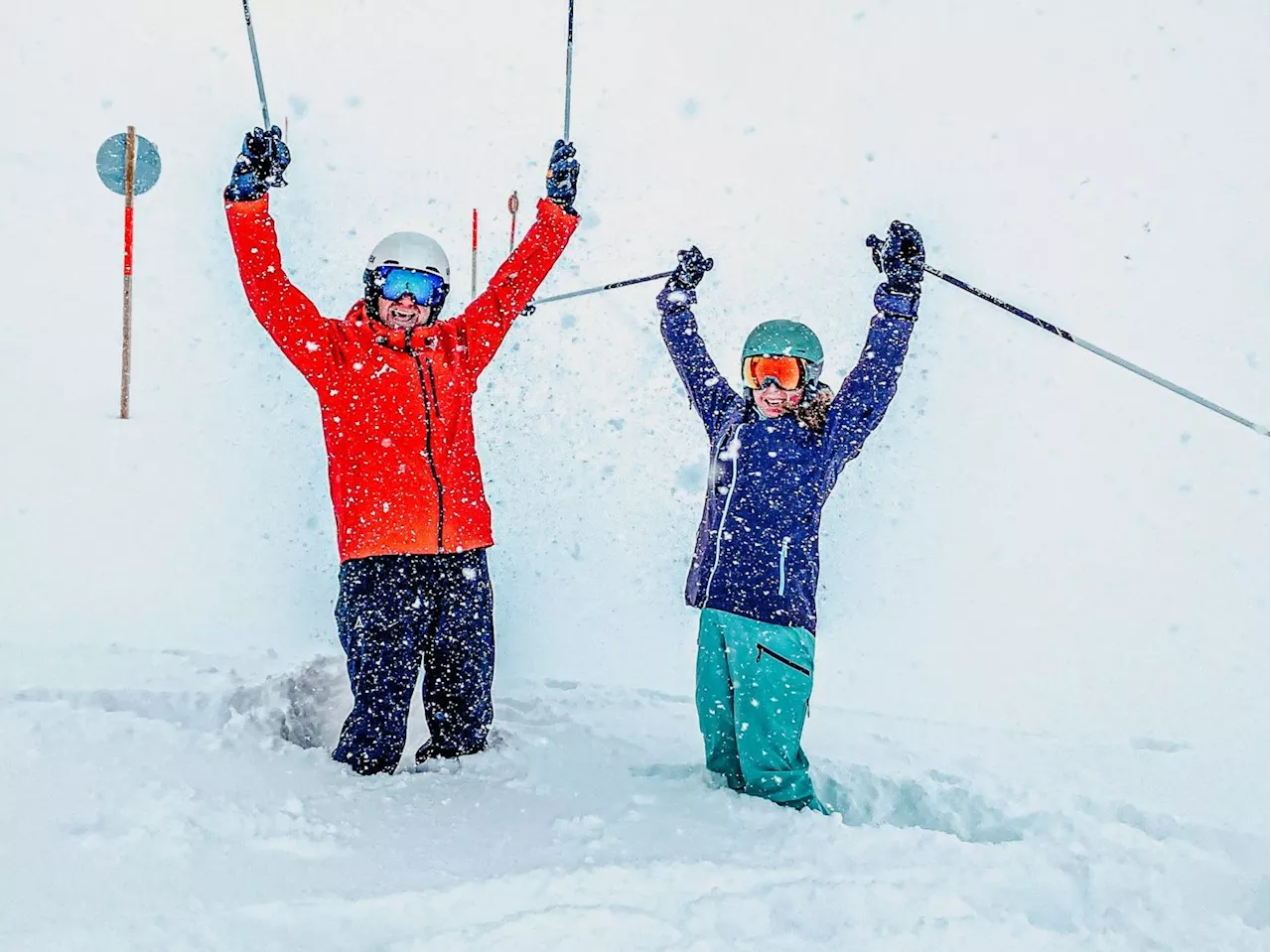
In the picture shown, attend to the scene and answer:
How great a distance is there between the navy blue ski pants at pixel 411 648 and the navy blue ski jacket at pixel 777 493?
2.50 feet

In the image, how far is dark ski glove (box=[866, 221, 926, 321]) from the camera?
3.27 meters

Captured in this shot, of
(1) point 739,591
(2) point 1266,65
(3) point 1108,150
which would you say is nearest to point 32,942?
(1) point 739,591

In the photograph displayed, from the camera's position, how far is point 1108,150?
5.95m

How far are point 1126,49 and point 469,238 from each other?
13.9 feet

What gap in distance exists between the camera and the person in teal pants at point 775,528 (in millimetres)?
3074

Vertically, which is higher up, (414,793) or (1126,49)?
(1126,49)

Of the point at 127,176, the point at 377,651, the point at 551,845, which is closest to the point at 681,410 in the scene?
the point at 377,651

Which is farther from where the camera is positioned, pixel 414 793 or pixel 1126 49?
pixel 1126 49

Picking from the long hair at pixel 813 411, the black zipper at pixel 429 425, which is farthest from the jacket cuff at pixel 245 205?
the long hair at pixel 813 411

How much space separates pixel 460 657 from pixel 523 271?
4.55 feet

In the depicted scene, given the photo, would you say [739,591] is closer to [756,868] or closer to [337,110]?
[756,868]

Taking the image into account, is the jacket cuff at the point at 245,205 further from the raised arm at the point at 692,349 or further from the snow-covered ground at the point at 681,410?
the snow-covered ground at the point at 681,410

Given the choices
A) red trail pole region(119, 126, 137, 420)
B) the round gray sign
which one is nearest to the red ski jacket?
red trail pole region(119, 126, 137, 420)

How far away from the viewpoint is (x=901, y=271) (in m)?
3.29
